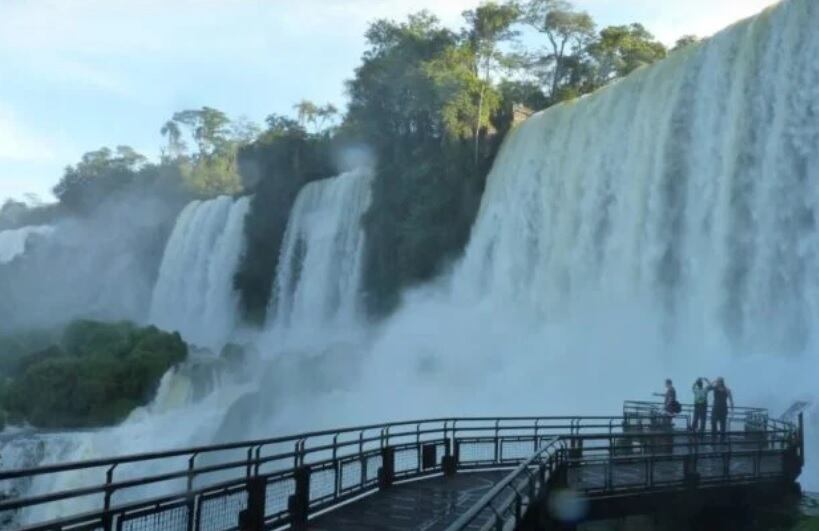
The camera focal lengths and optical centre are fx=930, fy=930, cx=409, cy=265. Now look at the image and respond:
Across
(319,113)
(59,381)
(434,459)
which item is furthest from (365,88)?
(319,113)

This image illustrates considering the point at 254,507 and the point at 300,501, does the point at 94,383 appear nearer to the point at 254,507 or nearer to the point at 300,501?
the point at 300,501

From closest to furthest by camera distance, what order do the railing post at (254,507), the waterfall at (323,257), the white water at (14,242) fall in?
the railing post at (254,507) → the waterfall at (323,257) → the white water at (14,242)

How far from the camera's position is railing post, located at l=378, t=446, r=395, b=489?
12844 millimetres

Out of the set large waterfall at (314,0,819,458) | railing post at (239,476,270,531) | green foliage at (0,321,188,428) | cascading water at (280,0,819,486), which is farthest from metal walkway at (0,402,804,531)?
green foliage at (0,321,188,428)

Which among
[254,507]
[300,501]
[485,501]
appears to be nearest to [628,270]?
[300,501]

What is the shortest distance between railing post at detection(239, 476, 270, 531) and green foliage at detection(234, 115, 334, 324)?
4228cm

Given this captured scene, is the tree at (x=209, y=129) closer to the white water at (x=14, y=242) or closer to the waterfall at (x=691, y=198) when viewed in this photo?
the white water at (x=14, y=242)

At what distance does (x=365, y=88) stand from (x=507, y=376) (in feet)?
79.6

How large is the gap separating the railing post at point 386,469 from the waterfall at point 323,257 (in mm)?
30356

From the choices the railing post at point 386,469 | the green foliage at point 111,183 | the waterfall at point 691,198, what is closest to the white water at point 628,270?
the waterfall at point 691,198

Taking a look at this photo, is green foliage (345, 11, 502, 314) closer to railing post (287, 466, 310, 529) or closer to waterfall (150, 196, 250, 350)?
waterfall (150, 196, 250, 350)

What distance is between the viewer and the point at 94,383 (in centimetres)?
3381

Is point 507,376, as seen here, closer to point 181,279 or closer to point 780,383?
point 780,383

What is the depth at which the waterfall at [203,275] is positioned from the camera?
53.2 m
